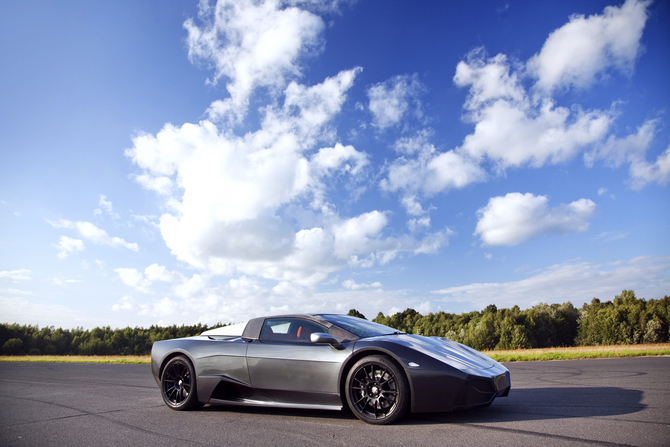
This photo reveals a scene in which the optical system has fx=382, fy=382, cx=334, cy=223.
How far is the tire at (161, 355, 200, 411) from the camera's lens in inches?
197

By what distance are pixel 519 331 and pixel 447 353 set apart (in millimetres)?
69626

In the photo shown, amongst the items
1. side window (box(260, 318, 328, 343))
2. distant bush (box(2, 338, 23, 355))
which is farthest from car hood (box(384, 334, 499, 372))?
distant bush (box(2, 338, 23, 355))

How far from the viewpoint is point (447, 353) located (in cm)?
412

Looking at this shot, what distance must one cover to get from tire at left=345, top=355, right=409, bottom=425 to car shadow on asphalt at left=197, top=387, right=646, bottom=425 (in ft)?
0.67

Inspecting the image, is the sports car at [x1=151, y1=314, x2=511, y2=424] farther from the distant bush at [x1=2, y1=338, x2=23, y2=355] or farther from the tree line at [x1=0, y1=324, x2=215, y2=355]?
the distant bush at [x1=2, y1=338, x2=23, y2=355]

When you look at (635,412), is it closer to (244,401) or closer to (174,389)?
(244,401)

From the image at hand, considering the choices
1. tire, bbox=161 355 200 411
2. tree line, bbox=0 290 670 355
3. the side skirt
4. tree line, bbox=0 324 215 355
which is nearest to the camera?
the side skirt

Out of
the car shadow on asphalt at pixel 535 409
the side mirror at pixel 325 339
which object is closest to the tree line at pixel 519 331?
the car shadow on asphalt at pixel 535 409

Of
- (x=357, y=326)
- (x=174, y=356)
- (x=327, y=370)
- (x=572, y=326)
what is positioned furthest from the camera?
(x=572, y=326)

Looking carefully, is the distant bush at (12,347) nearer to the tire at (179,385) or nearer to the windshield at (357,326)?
the tire at (179,385)

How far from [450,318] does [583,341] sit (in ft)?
97.5

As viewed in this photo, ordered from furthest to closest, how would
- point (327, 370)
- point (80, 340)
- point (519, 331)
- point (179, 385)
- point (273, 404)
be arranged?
point (80, 340)
point (519, 331)
point (179, 385)
point (273, 404)
point (327, 370)

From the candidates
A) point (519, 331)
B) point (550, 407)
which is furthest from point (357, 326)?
point (519, 331)

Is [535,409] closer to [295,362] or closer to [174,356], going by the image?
[295,362]
